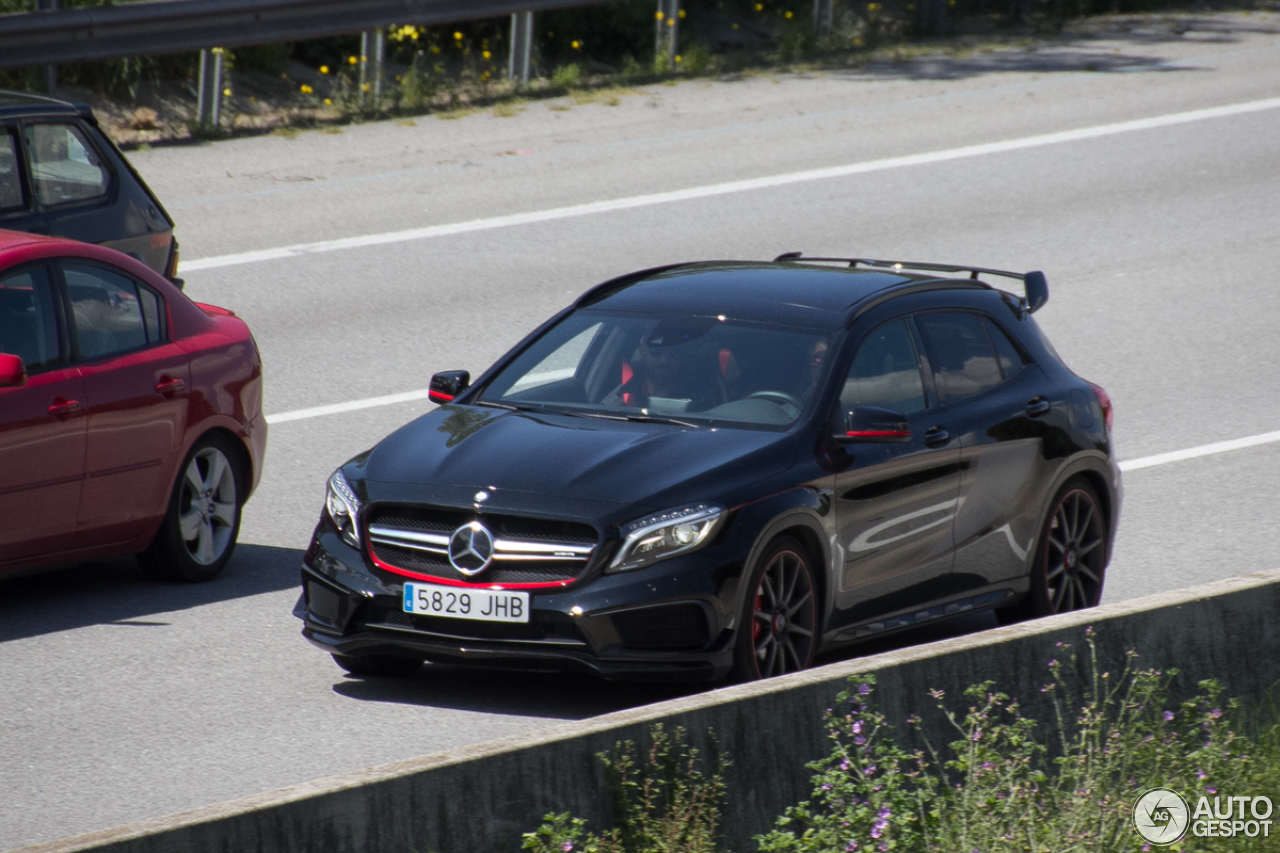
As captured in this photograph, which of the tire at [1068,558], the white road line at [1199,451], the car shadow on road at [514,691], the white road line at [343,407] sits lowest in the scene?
the white road line at [343,407]

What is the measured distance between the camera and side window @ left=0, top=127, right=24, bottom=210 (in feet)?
34.4

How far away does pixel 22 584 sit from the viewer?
29.0 feet

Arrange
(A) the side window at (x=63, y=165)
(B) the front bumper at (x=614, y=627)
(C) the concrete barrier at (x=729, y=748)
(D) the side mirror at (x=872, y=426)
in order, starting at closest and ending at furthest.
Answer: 1. (C) the concrete barrier at (x=729, y=748)
2. (B) the front bumper at (x=614, y=627)
3. (D) the side mirror at (x=872, y=426)
4. (A) the side window at (x=63, y=165)

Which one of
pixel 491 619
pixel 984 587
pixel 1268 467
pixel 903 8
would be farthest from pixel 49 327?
pixel 903 8

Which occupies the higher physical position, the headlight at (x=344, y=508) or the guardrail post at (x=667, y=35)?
the guardrail post at (x=667, y=35)

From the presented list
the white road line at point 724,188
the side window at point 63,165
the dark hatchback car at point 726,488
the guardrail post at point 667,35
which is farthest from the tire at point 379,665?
the guardrail post at point 667,35

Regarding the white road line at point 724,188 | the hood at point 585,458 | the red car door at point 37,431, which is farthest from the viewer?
the white road line at point 724,188

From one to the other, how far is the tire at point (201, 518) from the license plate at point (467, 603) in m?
2.32

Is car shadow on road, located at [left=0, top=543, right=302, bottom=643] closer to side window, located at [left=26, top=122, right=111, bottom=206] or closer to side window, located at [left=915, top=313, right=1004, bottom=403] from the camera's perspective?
side window, located at [left=26, top=122, right=111, bottom=206]

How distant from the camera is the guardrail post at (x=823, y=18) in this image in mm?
23547

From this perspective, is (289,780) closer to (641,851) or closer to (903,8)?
(641,851)

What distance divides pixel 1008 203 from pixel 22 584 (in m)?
10.9

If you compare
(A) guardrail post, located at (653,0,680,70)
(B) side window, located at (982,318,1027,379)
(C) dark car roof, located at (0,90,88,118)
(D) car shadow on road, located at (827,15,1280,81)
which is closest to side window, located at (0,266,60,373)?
(C) dark car roof, located at (0,90,88,118)

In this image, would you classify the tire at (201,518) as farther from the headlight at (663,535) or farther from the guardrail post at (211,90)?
the guardrail post at (211,90)
